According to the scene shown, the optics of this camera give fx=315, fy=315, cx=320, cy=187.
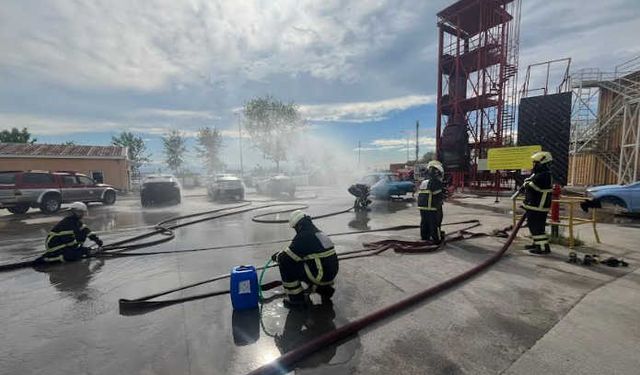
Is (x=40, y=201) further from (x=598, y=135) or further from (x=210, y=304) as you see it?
(x=598, y=135)

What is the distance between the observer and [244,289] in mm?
3680

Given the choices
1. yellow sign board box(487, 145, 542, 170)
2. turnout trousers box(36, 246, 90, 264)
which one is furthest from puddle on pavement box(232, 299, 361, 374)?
yellow sign board box(487, 145, 542, 170)

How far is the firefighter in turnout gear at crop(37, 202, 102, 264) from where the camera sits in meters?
Result: 5.91

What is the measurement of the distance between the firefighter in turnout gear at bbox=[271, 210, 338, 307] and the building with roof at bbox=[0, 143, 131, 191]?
96.6ft

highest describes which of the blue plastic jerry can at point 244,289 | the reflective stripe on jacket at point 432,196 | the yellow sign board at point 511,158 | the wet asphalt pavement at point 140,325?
the yellow sign board at point 511,158

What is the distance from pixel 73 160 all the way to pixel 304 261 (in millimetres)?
30114

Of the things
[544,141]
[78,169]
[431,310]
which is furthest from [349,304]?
[78,169]

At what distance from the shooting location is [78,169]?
85.9ft

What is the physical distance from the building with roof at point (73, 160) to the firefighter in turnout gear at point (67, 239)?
2488 cm

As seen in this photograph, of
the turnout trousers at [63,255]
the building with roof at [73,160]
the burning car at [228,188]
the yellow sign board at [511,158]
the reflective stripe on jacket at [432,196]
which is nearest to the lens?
the turnout trousers at [63,255]

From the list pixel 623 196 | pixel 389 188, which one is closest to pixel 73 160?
pixel 389 188

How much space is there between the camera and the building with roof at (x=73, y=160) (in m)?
24.5

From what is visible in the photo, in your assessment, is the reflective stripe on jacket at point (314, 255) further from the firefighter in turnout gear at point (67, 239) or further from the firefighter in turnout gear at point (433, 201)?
the firefighter in turnout gear at point (67, 239)

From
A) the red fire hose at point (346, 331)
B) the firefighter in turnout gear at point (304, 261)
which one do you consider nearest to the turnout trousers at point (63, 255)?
the firefighter in turnout gear at point (304, 261)
